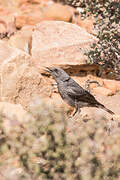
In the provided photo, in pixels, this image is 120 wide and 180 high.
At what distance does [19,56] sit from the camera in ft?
22.2

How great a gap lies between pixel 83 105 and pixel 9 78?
1.52 meters

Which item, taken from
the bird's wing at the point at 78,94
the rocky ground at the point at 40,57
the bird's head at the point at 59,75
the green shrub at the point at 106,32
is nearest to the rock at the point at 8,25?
the rocky ground at the point at 40,57

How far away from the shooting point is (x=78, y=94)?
699cm

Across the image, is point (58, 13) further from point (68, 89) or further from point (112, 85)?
point (68, 89)

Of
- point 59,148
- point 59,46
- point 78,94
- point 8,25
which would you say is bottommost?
point 8,25

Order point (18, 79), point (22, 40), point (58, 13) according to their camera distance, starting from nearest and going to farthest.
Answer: point (18, 79), point (22, 40), point (58, 13)

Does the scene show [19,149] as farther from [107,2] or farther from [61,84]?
[107,2]

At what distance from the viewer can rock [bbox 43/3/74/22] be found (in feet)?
38.8

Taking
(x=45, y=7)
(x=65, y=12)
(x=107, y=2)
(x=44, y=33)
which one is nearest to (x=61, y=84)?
(x=107, y=2)

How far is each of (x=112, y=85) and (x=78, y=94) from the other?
7.17 feet

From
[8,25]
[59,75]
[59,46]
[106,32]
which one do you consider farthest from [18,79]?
[8,25]

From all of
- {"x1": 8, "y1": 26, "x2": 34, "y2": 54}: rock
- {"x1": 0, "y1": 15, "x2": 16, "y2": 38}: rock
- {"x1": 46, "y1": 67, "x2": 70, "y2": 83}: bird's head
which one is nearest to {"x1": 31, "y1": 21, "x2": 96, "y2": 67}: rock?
{"x1": 8, "y1": 26, "x2": 34, "y2": 54}: rock

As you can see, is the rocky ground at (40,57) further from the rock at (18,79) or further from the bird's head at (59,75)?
the bird's head at (59,75)

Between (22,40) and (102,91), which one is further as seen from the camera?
(22,40)
